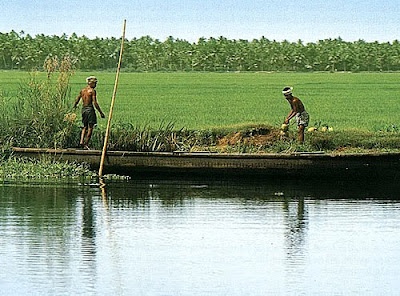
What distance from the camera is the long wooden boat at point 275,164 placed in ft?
52.6

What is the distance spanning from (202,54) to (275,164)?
423 feet

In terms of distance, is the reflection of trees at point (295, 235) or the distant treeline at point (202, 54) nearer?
the reflection of trees at point (295, 235)

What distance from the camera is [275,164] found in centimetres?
1606

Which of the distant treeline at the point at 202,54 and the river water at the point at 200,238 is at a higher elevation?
the distant treeline at the point at 202,54

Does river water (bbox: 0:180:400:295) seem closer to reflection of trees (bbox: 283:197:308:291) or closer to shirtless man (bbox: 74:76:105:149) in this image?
reflection of trees (bbox: 283:197:308:291)

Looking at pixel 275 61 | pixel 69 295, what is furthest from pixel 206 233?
pixel 275 61

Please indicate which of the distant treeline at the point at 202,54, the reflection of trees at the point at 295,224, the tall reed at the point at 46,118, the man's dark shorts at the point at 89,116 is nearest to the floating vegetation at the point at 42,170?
the tall reed at the point at 46,118

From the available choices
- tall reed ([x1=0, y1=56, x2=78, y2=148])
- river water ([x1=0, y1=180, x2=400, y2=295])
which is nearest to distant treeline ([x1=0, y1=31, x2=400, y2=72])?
tall reed ([x1=0, y1=56, x2=78, y2=148])

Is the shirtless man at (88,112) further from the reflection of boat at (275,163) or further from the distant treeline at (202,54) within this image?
the distant treeline at (202,54)

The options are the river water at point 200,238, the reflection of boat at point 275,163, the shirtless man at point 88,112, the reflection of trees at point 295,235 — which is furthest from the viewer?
the shirtless man at point 88,112

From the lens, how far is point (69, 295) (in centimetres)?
850

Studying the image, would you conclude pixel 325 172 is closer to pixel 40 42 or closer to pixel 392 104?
pixel 392 104

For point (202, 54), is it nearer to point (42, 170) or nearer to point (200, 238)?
point (42, 170)

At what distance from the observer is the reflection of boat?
1605 cm
